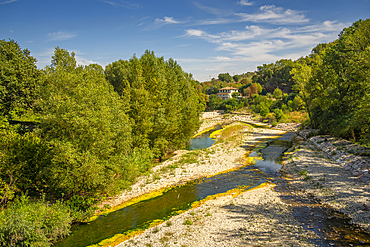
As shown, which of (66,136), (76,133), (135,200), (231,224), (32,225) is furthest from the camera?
(135,200)

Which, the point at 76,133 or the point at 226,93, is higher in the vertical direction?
the point at 226,93

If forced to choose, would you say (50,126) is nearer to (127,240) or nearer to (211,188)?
(127,240)

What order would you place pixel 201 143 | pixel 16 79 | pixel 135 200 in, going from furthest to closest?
1. pixel 201 143
2. pixel 16 79
3. pixel 135 200

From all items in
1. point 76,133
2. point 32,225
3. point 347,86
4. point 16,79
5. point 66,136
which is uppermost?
point 16,79

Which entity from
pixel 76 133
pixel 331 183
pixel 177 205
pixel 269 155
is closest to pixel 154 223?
pixel 177 205

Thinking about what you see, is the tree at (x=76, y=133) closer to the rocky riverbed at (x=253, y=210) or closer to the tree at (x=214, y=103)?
the rocky riverbed at (x=253, y=210)

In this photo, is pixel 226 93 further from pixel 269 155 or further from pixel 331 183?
pixel 331 183

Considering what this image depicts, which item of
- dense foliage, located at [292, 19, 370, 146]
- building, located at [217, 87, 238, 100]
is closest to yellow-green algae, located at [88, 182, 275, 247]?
dense foliage, located at [292, 19, 370, 146]

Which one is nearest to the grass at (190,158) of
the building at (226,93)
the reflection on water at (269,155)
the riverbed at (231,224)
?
the riverbed at (231,224)

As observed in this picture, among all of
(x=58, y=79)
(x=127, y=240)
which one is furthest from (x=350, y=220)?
(x=58, y=79)

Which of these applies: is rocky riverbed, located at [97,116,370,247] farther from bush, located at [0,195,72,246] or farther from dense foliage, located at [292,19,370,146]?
dense foliage, located at [292,19,370,146]

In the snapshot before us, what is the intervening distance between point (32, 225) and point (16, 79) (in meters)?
20.0

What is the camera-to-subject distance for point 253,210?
16844mm

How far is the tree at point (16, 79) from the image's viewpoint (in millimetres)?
23047
